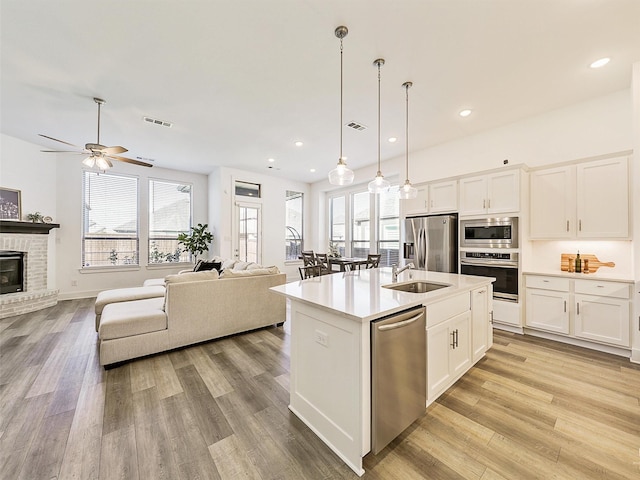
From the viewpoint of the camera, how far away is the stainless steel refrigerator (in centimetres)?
414

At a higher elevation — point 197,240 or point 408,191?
point 408,191

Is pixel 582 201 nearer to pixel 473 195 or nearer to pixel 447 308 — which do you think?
pixel 473 195

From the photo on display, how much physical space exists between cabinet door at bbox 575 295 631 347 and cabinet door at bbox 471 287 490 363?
4.27 feet

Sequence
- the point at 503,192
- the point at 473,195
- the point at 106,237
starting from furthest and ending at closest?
1. the point at 106,237
2. the point at 473,195
3. the point at 503,192

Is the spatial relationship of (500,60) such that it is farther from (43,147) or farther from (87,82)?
(43,147)

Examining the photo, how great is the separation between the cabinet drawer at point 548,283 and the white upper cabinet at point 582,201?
1.93 ft

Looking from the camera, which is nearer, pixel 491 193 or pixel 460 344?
pixel 460 344

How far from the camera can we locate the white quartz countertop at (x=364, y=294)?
1.52 metres

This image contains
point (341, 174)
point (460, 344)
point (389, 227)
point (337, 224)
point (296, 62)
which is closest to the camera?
point (460, 344)

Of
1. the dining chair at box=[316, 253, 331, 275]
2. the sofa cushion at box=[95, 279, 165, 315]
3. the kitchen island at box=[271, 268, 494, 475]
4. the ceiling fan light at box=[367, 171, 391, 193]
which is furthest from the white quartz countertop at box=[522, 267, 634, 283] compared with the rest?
the sofa cushion at box=[95, 279, 165, 315]

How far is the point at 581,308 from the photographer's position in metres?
3.08

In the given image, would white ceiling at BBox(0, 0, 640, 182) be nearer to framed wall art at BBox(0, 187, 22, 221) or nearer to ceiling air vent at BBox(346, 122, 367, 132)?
ceiling air vent at BBox(346, 122, 367, 132)

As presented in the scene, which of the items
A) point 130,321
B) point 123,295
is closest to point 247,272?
point 130,321

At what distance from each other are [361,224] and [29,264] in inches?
273
